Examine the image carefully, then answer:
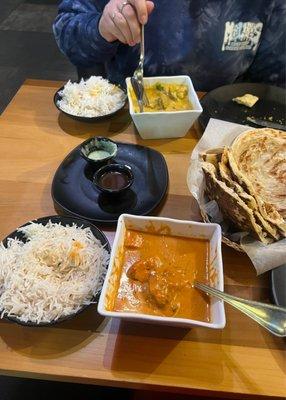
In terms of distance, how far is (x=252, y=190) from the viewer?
3.82ft

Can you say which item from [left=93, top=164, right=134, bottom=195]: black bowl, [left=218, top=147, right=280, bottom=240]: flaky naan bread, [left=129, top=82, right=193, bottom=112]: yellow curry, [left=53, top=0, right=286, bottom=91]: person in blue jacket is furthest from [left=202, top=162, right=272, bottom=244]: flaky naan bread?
[left=53, top=0, right=286, bottom=91]: person in blue jacket

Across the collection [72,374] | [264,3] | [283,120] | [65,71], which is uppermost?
[264,3]

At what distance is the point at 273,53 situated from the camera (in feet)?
7.06

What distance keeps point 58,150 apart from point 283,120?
44.4 inches

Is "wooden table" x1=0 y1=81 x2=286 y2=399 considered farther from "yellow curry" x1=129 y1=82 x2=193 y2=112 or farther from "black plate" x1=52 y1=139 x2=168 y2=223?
"yellow curry" x1=129 y1=82 x2=193 y2=112

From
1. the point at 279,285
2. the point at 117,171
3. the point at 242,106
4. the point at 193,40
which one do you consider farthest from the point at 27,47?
the point at 279,285

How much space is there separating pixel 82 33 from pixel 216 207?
1.34 m

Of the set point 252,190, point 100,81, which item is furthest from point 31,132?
point 252,190

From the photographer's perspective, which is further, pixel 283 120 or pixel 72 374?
pixel 283 120

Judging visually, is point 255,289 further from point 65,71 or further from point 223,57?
point 65,71

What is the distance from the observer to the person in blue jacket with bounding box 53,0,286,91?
1.93m

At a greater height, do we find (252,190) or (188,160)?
(252,190)

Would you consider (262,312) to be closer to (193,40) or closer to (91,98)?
(91,98)

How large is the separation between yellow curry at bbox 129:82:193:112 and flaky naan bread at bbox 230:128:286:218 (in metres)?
0.43
